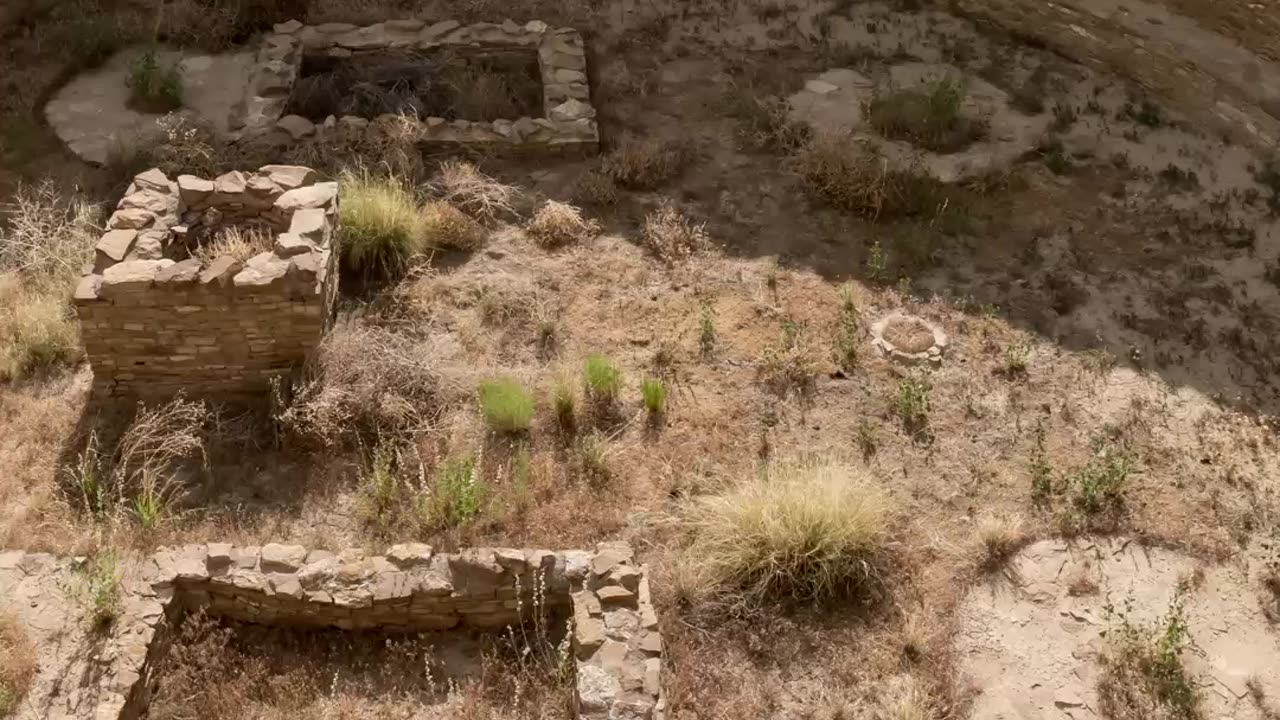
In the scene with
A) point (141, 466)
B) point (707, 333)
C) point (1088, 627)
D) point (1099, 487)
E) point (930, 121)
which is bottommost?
point (141, 466)

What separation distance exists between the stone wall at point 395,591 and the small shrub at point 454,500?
0.47 m

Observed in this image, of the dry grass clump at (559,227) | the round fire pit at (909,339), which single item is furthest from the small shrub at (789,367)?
the dry grass clump at (559,227)

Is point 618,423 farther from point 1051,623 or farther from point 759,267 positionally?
point 1051,623

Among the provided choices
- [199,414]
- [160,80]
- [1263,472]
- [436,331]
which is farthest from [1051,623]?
[160,80]

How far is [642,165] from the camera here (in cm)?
910

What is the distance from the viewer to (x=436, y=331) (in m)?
7.70

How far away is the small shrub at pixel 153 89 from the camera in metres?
9.84

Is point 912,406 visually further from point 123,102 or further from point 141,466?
point 123,102

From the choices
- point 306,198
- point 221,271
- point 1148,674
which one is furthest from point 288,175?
point 1148,674

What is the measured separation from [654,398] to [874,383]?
1.44 metres

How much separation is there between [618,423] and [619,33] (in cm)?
546

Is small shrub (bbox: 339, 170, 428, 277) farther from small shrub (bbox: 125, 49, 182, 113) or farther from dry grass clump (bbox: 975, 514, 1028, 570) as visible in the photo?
dry grass clump (bbox: 975, 514, 1028, 570)

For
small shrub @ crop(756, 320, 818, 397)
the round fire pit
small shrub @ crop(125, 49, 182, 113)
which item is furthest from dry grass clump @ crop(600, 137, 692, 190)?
small shrub @ crop(125, 49, 182, 113)

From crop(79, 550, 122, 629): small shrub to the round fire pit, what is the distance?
472cm
